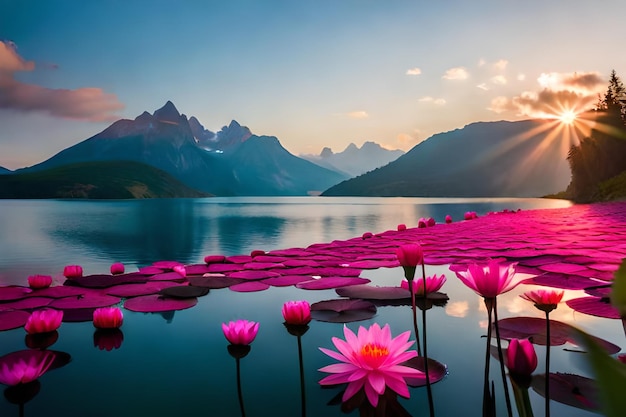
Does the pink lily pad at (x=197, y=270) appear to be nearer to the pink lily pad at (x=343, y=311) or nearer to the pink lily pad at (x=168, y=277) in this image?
the pink lily pad at (x=168, y=277)

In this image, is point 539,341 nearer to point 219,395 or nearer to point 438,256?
point 219,395

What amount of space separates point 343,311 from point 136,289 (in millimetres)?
2511

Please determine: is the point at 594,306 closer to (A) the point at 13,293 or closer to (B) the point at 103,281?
(B) the point at 103,281

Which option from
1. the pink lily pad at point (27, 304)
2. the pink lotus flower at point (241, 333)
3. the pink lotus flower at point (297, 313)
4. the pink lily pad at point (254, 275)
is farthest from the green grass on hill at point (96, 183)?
the pink lotus flower at point (241, 333)

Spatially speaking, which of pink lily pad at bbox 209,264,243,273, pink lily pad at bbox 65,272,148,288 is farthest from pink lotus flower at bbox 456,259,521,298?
pink lily pad at bbox 209,264,243,273

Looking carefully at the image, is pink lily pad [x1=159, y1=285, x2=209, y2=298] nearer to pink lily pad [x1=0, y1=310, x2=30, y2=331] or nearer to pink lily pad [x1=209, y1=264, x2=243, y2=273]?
pink lily pad [x1=0, y1=310, x2=30, y2=331]

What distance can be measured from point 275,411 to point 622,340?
7.49ft

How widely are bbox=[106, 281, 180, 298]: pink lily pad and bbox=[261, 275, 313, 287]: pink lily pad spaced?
1.18 metres

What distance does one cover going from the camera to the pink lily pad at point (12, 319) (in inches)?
124

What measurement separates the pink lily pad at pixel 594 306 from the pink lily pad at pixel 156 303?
3.38 meters

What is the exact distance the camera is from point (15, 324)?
126 inches

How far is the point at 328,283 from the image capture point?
4676mm

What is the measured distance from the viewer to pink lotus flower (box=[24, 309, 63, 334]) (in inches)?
109

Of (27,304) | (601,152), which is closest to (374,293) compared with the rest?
(27,304)
